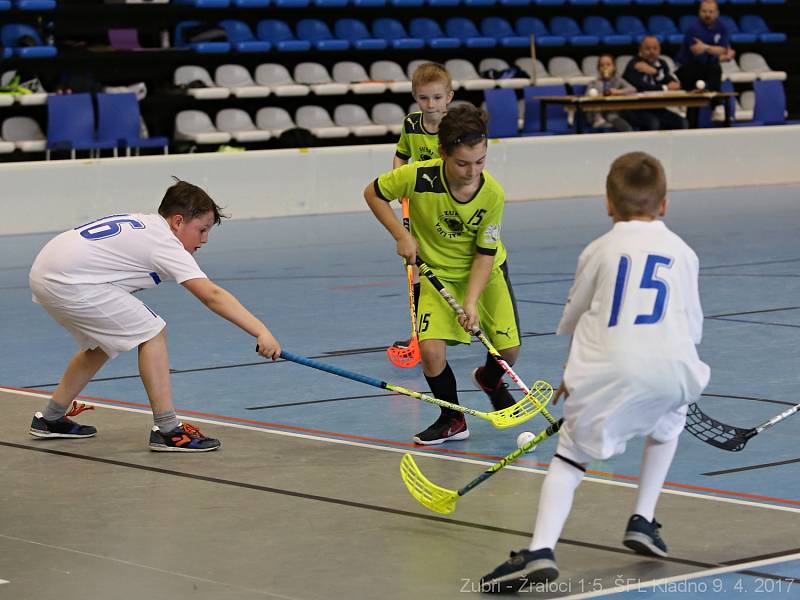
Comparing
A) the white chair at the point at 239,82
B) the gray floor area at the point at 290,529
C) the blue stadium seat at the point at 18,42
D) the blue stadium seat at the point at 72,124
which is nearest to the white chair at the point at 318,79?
the white chair at the point at 239,82

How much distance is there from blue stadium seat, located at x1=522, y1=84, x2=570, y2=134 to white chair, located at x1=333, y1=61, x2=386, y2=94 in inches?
72.6

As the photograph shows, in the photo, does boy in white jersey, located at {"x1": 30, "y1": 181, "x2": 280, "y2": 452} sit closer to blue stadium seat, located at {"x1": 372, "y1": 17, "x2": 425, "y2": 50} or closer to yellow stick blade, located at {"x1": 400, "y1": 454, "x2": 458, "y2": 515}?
yellow stick blade, located at {"x1": 400, "y1": 454, "x2": 458, "y2": 515}

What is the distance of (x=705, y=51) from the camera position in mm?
19094

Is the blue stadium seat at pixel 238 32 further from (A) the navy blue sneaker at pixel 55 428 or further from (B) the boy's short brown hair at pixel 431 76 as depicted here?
(A) the navy blue sneaker at pixel 55 428

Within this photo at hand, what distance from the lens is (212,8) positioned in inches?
752

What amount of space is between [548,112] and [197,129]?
4.66 meters

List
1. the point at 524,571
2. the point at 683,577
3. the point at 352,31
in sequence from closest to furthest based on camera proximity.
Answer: the point at 524,571
the point at 683,577
the point at 352,31

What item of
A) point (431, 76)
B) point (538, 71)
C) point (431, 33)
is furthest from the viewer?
point (538, 71)

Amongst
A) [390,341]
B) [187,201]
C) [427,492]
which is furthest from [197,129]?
[427,492]

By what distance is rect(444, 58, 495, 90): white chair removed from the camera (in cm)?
1930

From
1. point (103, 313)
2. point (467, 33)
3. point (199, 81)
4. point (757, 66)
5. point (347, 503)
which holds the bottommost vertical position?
point (347, 503)

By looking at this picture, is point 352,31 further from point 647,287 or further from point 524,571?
point 524,571

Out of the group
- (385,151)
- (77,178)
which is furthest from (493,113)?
(77,178)

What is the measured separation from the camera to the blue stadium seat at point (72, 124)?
51.7 feet
